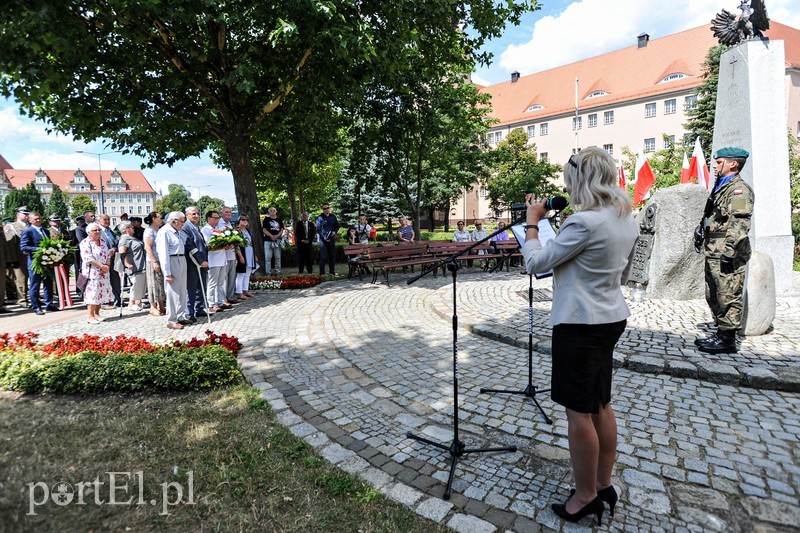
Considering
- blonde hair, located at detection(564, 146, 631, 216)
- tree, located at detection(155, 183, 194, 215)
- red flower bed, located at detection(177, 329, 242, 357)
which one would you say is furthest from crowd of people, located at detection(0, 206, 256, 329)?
tree, located at detection(155, 183, 194, 215)

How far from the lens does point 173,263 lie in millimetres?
7523

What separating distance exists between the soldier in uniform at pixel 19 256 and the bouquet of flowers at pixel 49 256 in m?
1.61

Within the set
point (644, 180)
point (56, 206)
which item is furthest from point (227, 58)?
point (56, 206)

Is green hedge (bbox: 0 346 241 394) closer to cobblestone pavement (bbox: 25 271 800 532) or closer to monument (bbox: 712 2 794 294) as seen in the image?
cobblestone pavement (bbox: 25 271 800 532)

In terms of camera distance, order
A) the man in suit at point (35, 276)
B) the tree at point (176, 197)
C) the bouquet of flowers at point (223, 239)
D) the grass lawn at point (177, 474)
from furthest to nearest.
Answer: the tree at point (176, 197) → the man in suit at point (35, 276) → the bouquet of flowers at point (223, 239) → the grass lawn at point (177, 474)

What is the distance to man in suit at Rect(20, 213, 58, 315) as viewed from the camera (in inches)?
375

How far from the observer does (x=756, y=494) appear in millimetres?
2793

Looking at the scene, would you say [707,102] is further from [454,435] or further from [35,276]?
[35,276]

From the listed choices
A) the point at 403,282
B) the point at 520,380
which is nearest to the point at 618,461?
the point at 520,380

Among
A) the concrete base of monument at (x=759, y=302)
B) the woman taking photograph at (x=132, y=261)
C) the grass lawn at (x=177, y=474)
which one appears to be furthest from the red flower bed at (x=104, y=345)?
the concrete base of monument at (x=759, y=302)

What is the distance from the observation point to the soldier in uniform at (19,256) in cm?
1052

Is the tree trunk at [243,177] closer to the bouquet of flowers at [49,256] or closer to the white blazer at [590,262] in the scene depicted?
the bouquet of flowers at [49,256]

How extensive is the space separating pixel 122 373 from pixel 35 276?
6860 millimetres

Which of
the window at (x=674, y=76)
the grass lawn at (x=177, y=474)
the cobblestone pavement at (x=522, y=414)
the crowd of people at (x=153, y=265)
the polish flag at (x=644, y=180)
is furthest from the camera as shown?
the window at (x=674, y=76)
